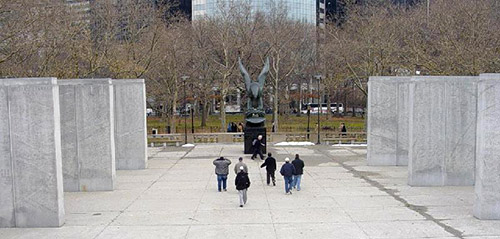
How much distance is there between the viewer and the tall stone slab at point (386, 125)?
2153 centimetres

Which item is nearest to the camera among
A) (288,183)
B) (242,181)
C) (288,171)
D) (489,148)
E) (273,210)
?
(489,148)

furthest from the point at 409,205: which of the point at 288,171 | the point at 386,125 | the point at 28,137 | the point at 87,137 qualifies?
the point at 87,137

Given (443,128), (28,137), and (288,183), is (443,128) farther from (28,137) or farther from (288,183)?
(28,137)

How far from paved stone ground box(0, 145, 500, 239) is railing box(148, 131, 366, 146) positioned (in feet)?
37.4

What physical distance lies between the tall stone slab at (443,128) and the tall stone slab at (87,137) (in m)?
11.0

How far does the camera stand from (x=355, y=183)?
17953 mm

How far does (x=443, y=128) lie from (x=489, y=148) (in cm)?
448

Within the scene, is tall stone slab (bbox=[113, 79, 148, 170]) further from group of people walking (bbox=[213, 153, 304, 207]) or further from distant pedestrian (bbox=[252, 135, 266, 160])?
group of people walking (bbox=[213, 153, 304, 207])

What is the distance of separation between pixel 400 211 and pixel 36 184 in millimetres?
9964

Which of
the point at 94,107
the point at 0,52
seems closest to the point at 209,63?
the point at 0,52

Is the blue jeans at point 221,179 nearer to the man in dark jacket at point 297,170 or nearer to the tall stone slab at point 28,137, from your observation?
the man in dark jacket at point 297,170

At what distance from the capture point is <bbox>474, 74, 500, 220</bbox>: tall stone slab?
12.3 meters

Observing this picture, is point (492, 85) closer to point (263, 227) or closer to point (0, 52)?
point (263, 227)

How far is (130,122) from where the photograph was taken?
21.5 metres
